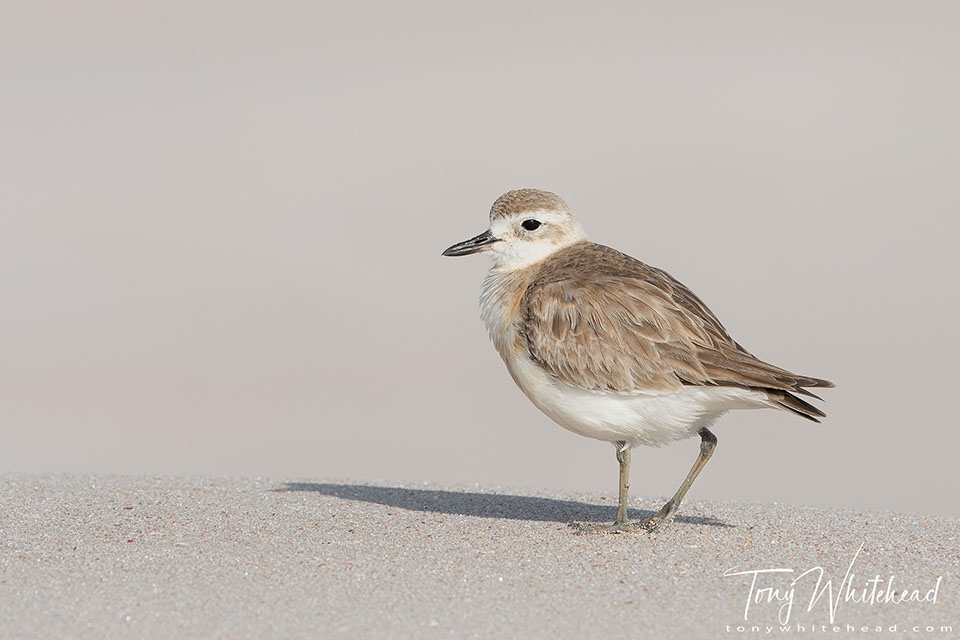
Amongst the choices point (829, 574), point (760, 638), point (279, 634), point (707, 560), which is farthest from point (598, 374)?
point (279, 634)

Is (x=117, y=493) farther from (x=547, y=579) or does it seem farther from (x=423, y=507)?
(x=547, y=579)

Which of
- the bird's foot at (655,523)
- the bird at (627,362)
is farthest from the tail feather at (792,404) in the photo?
the bird's foot at (655,523)

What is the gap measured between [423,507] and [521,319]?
1.41 meters

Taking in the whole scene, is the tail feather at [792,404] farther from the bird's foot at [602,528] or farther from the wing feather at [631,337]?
the bird's foot at [602,528]

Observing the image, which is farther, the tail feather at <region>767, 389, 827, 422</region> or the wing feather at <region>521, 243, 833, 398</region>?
the wing feather at <region>521, 243, 833, 398</region>

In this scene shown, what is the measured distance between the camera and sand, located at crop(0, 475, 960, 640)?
5.33 metres

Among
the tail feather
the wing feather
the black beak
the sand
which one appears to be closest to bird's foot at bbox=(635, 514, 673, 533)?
the sand

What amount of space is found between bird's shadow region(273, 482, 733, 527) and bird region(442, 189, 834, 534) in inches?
17.3

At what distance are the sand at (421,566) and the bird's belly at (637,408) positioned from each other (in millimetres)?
592

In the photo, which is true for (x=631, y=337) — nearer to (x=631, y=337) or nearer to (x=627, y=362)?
(x=631, y=337)

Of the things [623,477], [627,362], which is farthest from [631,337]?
[623,477]

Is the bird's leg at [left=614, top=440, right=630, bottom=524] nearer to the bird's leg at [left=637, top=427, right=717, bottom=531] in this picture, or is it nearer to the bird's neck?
the bird's leg at [left=637, top=427, right=717, bottom=531]

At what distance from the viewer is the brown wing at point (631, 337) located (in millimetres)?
6914
